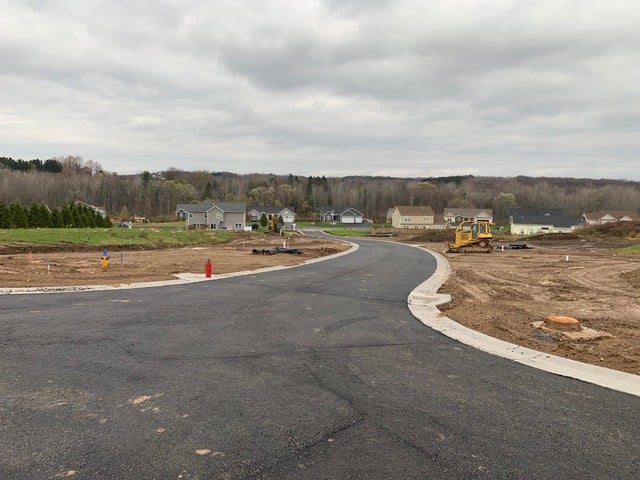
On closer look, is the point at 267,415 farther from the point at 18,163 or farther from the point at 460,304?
the point at 18,163

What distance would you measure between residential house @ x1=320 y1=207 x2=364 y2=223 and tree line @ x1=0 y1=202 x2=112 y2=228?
247 feet

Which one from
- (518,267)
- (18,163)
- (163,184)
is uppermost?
(18,163)

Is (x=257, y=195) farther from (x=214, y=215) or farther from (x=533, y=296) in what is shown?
(x=533, y=296)

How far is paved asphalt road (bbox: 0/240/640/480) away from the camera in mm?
3121

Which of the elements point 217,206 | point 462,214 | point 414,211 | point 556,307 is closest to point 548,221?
point 462,214

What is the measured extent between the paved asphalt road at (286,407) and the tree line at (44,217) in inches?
1606

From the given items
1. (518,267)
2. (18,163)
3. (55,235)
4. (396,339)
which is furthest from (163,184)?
(396,339)

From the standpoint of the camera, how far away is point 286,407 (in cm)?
409

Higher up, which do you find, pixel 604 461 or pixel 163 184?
pixel 163 184

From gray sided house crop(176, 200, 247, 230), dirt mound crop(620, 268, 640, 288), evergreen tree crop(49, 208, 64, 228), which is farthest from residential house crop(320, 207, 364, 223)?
dirt mound crop(620, 268, 640, 288)

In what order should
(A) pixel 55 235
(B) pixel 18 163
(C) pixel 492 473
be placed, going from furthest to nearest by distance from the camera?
(B) pixel 18 163 → (A) pixel 55 235 → (C) pixel 492 473

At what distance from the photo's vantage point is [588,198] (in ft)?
454

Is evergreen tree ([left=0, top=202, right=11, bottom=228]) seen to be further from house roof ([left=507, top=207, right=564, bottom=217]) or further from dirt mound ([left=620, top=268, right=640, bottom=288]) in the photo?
house roof ([left=507, top=207, right=564, bottom=217])

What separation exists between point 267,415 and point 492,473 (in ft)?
6.69
